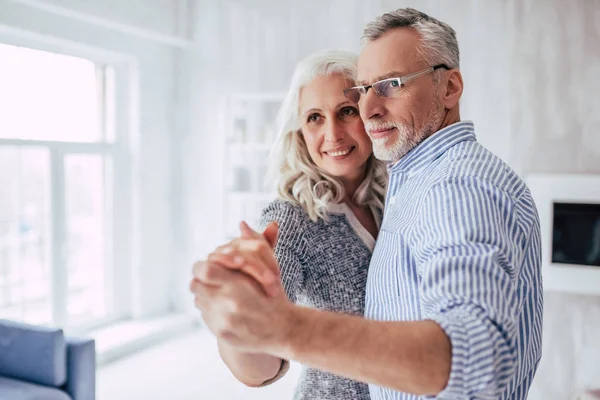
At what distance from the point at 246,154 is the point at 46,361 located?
8.82ft

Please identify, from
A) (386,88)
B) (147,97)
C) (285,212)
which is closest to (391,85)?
(386,88)

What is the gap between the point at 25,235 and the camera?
4.15 metres

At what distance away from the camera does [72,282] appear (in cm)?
463

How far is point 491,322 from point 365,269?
67cm

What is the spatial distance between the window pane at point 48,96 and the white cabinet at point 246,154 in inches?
44.7

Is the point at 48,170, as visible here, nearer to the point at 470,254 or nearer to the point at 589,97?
the point at 589,97

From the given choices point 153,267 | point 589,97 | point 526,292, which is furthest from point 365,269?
point 153,267

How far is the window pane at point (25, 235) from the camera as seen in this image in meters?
4.00

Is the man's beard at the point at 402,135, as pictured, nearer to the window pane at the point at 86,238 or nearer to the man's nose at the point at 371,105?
the man's nose at the point at 371,105

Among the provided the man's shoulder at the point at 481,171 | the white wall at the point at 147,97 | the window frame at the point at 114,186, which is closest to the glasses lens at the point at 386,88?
the man's shoulder at the point at 481,171

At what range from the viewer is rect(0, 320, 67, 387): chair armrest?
10.2ft

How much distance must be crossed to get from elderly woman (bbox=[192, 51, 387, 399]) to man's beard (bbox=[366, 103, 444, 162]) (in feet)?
0.86

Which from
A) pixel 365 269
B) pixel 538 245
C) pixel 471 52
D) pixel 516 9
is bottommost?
pixel 365 269

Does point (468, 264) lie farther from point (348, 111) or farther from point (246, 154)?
point (246, 154)
